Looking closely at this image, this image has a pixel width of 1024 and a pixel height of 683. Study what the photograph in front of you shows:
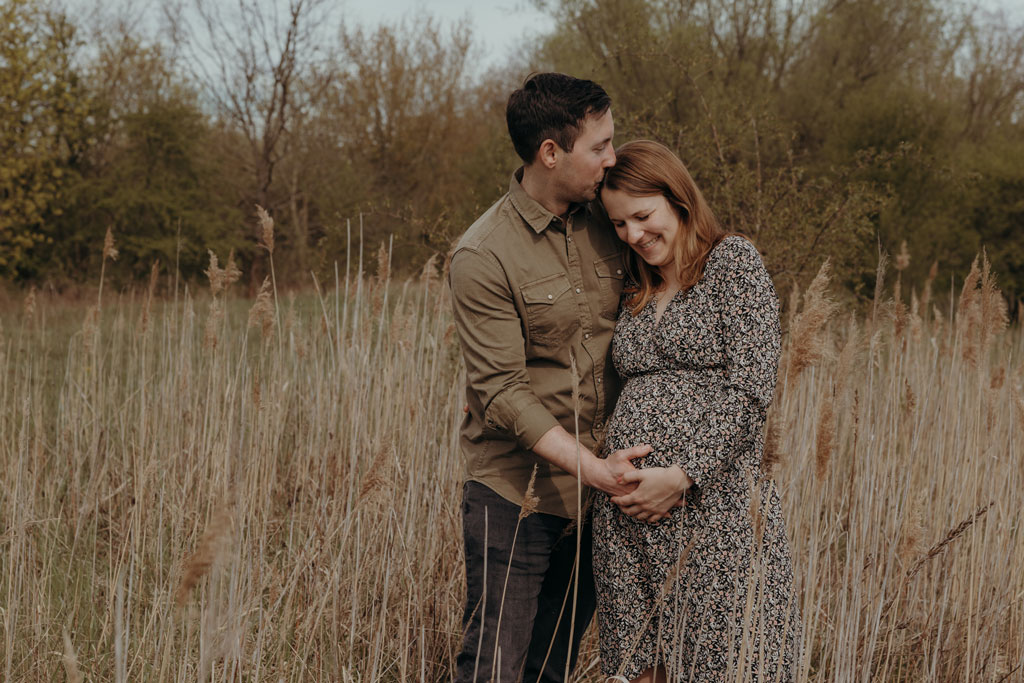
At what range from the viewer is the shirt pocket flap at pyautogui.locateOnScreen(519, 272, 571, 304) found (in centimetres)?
200

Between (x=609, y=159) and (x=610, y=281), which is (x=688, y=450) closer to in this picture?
(x=610, y=281)

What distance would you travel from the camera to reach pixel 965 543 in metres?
2.52

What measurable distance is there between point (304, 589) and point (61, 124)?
1524 centimetres

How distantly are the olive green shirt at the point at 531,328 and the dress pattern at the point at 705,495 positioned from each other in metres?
0.13

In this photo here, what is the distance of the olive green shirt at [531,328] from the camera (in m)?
1.94

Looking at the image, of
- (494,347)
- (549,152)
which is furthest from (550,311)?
(549,152)

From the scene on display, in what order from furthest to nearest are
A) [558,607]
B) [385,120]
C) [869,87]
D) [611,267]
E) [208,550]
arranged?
[385,120], [869,87], [558,607], [611,267], [208,550]

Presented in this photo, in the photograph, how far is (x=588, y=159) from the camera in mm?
1975

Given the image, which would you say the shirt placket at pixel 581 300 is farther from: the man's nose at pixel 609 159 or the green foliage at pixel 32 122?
the green foliage at pixel 32 122

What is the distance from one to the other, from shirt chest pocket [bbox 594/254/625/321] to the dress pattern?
0.44 ft

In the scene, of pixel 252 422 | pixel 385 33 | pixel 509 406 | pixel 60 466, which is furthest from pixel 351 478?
pixel 385 33

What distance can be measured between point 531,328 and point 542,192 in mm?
345

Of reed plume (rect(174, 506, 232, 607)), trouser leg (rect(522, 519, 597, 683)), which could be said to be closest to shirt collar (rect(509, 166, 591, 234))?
trouser leg (rect(522, 519, 597, 683))

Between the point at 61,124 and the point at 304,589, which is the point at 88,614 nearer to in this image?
the point at 304,589
